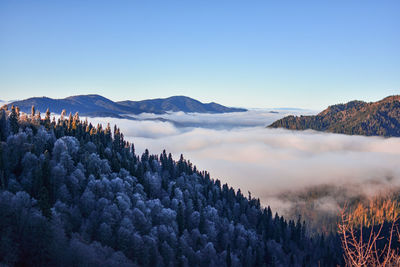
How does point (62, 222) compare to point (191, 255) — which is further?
point (191, 255)

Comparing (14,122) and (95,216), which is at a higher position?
(14,122)

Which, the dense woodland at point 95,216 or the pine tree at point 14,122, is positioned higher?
the pine tree at point 14,122

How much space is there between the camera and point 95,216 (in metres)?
118

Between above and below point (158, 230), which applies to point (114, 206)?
above

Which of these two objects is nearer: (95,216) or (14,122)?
(95,216)

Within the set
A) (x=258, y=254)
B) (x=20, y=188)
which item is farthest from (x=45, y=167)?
(x=258, y=254)

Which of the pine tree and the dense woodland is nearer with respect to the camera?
the dense woodland

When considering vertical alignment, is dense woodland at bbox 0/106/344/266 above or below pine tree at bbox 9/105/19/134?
below

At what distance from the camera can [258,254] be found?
506ft

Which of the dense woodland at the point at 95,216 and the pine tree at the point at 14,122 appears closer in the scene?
the dense woodland at the point at 95,216

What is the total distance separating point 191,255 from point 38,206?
67.1m

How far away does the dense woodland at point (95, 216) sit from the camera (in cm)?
8206

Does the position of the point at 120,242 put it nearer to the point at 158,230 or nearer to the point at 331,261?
the point at 158,230

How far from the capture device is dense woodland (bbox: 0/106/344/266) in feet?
269
